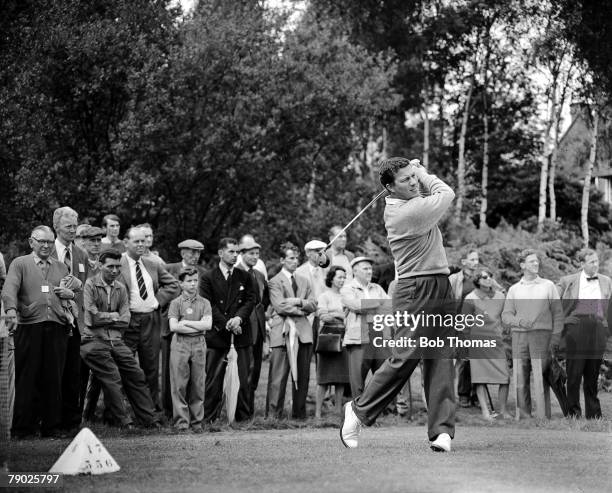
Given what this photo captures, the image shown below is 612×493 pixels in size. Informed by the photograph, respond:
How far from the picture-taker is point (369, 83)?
29031 mm

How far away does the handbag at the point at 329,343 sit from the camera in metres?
13.9

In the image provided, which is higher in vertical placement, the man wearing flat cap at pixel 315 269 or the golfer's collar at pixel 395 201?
the golfer's collar at pixel 395 201

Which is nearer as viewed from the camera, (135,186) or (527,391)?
(527,391)

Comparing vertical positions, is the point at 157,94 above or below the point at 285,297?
above

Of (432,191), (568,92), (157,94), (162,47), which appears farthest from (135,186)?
(568,92)

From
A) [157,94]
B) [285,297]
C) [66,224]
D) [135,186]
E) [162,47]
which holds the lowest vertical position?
[285,297]

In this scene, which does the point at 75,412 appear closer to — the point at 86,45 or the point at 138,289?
the point at 138,289

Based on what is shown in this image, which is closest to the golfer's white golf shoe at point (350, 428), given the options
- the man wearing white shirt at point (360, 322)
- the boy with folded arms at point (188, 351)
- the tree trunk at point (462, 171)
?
the boy with folded arms at point (188, 351)

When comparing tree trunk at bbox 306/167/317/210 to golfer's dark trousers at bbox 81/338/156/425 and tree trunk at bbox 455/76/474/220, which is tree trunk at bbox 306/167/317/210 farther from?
golfer's dark trousers at bbox 81/338/156/425

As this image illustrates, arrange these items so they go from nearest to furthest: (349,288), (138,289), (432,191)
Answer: (432,191) < (138,289) < (349,288)

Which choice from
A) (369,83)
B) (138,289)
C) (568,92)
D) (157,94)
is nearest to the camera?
(138,289)

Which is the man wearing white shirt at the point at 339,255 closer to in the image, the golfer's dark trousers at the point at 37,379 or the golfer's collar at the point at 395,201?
the golfer's dark trousers at the point at 37,379

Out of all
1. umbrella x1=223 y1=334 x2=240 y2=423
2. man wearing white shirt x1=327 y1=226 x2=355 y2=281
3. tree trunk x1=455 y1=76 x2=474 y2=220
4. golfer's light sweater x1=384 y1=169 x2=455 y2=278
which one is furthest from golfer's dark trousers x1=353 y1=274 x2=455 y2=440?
tree trunk x1=455 y1=76 x2=474 y2=220

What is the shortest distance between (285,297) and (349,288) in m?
1.00
